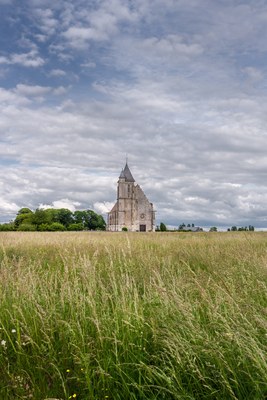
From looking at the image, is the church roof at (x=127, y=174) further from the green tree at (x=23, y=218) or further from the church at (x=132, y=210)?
the green tree at (x=23, y=218)

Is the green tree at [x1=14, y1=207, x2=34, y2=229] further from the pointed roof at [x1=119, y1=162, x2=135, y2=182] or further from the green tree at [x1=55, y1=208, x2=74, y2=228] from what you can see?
the pointed roof at [x1=119, y1=162, x2=135, y2=182]

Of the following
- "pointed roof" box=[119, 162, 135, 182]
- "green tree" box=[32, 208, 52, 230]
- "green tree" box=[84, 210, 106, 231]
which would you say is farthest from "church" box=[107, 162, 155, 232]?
"green tree" box=[32, 208, 52, 230]

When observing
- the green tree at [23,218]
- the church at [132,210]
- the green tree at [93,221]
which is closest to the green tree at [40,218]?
the green tree at [23,218]

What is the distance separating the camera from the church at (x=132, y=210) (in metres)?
91.9

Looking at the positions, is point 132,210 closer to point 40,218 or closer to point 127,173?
point 127,173

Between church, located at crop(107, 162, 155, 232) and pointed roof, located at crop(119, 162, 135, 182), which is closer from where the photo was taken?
church, located at crop(107, 162, 155, 232)

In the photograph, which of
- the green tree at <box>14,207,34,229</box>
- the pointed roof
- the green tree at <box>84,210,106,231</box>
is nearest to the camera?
the green tree at <box>14,207,34,229</box>

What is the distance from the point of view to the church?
302 ft

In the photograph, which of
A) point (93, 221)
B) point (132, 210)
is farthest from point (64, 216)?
point (132, 210)

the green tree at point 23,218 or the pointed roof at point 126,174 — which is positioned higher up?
the pointed roof at point 126,174

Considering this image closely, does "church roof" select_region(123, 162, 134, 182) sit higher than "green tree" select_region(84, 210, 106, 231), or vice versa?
"church roof" select_region(123, 162, 134, 182)

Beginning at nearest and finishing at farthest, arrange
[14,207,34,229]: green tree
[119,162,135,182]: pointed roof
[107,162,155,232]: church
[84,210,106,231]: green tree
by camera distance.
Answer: [14,207,34,229]: green tree < [107,162,155,232]: church < [119,162,135,182]: pointed roof < [84,210,106,231]: green tree

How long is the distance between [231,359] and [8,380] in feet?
7.16

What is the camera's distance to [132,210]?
92625 mm
